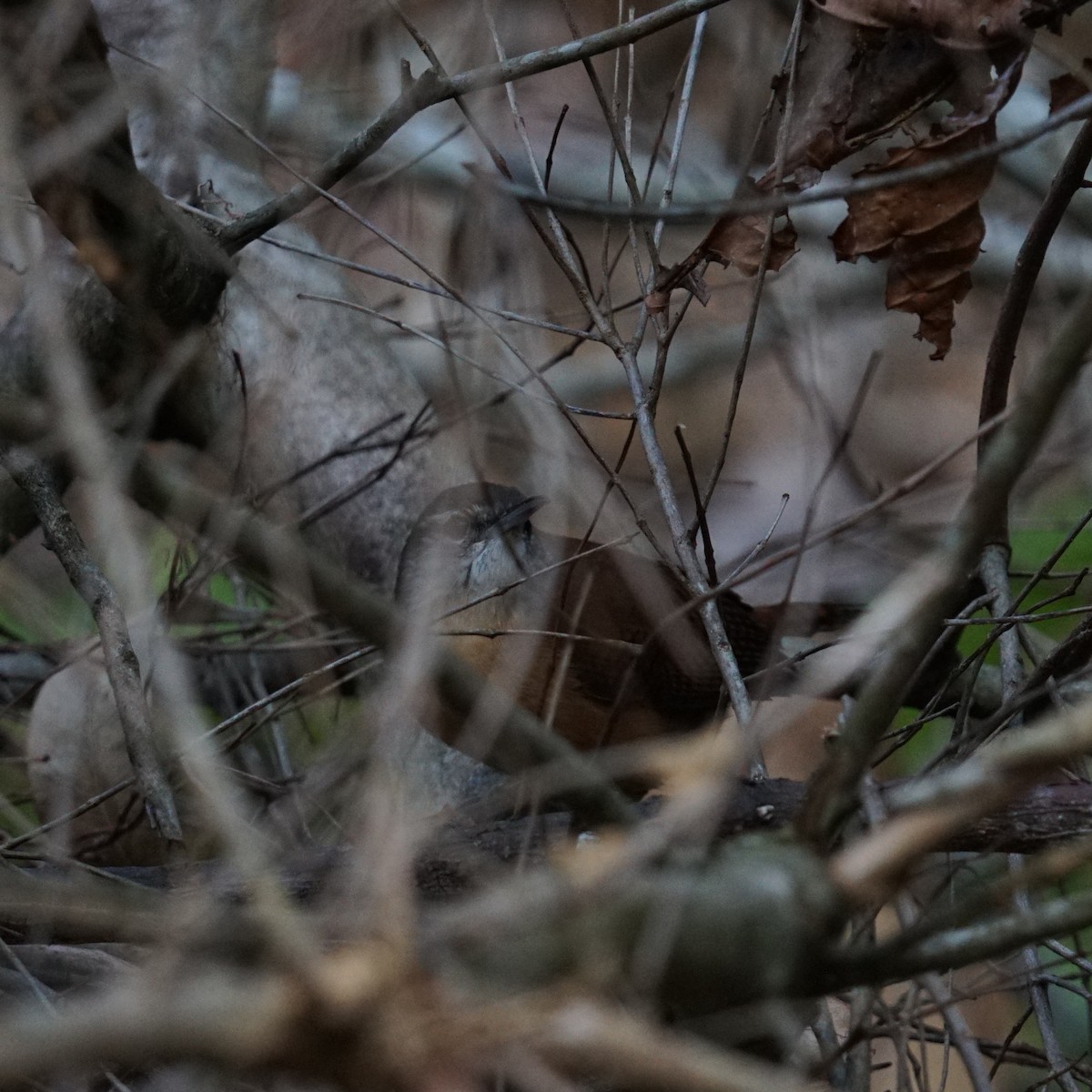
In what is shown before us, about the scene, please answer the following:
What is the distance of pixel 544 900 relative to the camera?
1162 millimetres

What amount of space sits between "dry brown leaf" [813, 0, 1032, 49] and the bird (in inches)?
72.0

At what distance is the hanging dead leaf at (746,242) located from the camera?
2.74 m

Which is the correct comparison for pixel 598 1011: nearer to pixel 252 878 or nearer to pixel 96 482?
pixel 252 878

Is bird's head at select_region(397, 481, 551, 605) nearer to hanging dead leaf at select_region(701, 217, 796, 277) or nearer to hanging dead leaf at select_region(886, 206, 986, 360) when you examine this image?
hanging dead leaf at select_region(701, 217, 796, 277)

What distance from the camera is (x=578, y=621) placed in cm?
393

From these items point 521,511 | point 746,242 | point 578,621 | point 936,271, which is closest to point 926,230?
point 936,271

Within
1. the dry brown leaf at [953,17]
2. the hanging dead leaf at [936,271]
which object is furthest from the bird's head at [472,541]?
the dry brown leaf at [953,17]

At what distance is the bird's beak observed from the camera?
4.45 metres

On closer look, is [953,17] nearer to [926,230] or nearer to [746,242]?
[926,230]

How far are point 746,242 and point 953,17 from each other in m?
0.60

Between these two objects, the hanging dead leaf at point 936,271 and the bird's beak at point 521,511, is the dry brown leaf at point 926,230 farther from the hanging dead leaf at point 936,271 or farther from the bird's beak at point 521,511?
the bird's beak at point 521,511

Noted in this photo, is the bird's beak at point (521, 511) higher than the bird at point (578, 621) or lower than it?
higher

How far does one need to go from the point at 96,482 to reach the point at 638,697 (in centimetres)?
289

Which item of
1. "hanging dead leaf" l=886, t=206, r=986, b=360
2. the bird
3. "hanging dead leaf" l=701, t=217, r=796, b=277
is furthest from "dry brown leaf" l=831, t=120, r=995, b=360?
the bird
